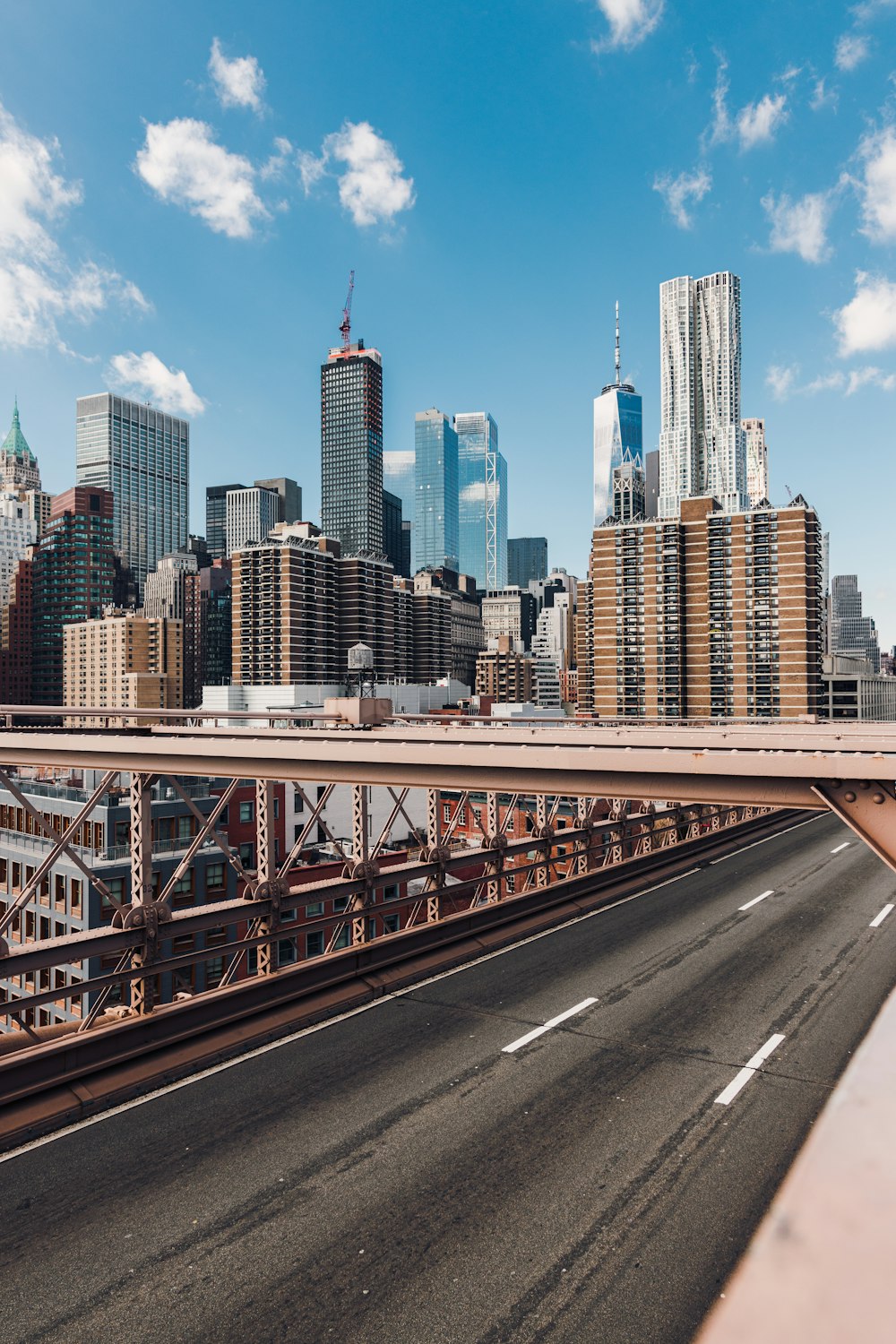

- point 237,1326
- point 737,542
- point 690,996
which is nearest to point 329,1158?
point 237,1326

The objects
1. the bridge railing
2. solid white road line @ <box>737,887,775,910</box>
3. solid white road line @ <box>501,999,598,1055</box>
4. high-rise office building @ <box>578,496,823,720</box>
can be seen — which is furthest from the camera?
high-rise office building @ <box>578,496,823,720</box>

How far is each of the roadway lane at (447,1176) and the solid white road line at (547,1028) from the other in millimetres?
110

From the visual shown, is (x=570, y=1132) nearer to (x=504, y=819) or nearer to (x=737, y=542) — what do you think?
(x=504, y=819)

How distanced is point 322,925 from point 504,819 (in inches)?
220

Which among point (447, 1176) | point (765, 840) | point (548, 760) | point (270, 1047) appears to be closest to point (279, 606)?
point (765, 840)

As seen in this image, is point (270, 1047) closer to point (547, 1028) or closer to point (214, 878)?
point (547, 1028)

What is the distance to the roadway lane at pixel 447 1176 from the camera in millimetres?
7711

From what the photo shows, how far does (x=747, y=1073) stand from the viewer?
482 inches

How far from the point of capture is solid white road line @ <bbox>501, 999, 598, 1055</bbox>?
12.9m

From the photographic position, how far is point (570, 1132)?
1060 centimetres

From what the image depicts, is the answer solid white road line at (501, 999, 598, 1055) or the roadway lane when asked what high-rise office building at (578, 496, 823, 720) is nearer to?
solid white road line at (501, 999, 598, 1055)

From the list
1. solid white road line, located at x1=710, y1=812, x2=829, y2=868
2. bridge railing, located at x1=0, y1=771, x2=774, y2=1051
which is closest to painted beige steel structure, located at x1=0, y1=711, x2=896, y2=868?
bridge railing, located at x1=0, y1=771, x2=774, y2=1051

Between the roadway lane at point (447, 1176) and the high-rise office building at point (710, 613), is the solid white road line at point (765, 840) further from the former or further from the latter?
the high-rise office building at point (710, 613)

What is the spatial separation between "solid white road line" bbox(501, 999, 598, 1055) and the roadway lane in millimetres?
110
